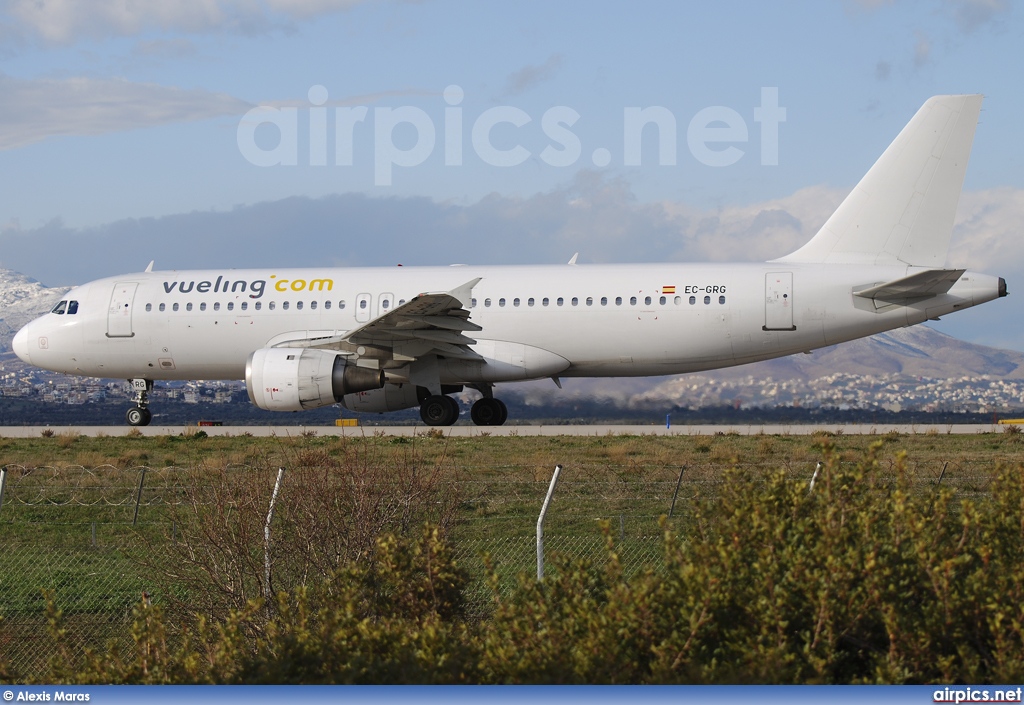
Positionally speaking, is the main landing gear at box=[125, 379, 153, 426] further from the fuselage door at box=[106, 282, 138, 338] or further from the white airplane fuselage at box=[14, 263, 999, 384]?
the fuselage door at box=[106, 282, 138, 338]

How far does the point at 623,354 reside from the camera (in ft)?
78.5

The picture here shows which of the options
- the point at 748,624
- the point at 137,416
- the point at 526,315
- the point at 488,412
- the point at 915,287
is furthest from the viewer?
the point at 137,416

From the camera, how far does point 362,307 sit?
2502cm

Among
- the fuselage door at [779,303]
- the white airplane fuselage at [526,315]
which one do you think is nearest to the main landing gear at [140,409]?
the white airplane fuselage at [526,315]

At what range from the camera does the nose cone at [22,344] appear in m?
27.6

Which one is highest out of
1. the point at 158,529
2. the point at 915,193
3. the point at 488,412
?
the point at 915,193

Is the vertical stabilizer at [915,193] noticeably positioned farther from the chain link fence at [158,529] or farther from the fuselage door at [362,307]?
the fuselage door at [362,307]

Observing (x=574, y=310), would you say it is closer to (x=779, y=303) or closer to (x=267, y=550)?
(x=779, y=303)

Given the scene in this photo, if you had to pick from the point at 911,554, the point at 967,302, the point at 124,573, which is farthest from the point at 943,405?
the point at 911,554

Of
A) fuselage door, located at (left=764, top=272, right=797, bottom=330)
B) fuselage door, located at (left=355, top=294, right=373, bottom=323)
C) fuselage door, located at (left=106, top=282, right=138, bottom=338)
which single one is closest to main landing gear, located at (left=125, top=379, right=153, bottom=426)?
fuselage door, located at (left=106, top=282, right=138, bottom=338)

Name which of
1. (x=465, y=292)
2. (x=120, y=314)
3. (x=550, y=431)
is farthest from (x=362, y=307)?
(x=120, y=314)

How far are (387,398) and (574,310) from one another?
15.6 ft

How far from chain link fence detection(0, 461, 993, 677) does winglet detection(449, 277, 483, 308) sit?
5.48 metres

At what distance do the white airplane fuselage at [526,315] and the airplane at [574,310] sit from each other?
0.04 metres
